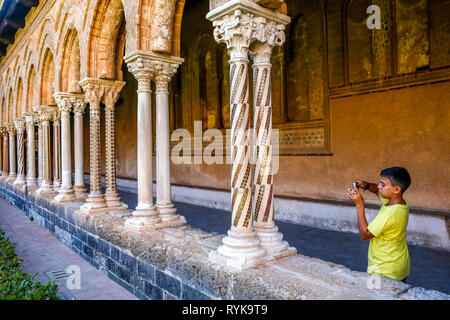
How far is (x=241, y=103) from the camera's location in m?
3.37

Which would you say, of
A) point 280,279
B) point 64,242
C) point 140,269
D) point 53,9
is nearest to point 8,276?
point 140,269

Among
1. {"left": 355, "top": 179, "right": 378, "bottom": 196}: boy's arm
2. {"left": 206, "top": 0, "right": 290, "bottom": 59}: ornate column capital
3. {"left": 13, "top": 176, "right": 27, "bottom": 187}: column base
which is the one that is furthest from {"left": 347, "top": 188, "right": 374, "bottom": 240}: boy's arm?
{"left": 13, "top": 176, "right": 27, "bottom": 187}: column base

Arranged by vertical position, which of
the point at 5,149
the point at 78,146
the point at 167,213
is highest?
the point at 5,149

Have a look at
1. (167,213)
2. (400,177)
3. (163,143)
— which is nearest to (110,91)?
(163,143)

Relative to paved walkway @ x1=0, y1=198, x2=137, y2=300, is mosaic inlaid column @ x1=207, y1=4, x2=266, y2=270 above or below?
above

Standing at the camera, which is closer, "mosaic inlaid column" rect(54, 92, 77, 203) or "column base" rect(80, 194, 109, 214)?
"column base" rect(80, 194, 109, 214)

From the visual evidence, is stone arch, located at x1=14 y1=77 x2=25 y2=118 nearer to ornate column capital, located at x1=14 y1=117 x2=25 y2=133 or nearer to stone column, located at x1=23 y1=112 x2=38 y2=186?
ornate column capital, located at x1=14 y1=117 x2=25 y2=133

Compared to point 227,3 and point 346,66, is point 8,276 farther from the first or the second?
point 346,66

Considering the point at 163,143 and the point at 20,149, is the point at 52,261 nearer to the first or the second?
the point at 163,143

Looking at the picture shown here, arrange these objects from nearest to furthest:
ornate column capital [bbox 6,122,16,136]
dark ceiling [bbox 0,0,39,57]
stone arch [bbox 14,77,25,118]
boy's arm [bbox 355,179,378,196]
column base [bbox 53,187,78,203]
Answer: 1. boy's arm [bbox 355,179,378,196]
2. column base [bbox 53,187,78,203]
3. dark ceiling [bbox 0,0,39,57]
4. stone arch [bbox 14,77,25,118]
5. ornate column capital [bbox 6,122,16,136]

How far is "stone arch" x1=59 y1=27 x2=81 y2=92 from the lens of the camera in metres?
7.67

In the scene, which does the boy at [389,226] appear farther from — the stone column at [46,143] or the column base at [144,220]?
the stone column at [46,143]

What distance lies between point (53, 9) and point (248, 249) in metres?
8.37

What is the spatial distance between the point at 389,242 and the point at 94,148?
5731 mm
